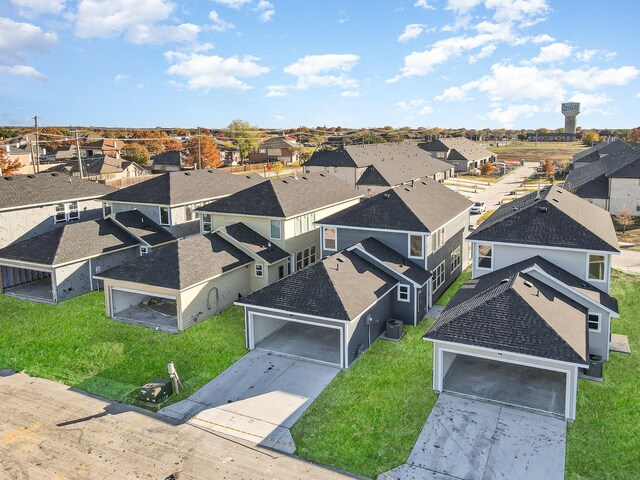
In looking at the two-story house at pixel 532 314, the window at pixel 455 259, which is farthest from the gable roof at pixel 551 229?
the window at pixel 455 259

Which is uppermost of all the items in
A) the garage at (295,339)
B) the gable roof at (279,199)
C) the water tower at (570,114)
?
the water tower at (570,114)

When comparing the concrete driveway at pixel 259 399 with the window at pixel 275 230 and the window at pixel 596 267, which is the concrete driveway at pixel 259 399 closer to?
the window at pixel 275 230

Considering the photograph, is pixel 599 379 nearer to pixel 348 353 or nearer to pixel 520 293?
pixel 520 293

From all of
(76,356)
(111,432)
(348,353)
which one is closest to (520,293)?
(348,353)

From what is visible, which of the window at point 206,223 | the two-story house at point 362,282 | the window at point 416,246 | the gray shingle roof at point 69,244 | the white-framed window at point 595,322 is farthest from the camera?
the window at point 206,223

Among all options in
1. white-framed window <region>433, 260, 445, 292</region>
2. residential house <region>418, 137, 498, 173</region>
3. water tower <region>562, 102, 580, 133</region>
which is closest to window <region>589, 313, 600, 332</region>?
white-framed window <region>433, 260, 445, 292</region>

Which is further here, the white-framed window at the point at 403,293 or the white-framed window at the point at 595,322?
the white-framed window at the point at 403,293

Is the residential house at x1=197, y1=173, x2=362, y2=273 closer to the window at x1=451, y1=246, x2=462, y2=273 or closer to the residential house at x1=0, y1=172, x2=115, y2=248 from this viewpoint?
the window at x1=451, y1=246, x2=462, y2=273
